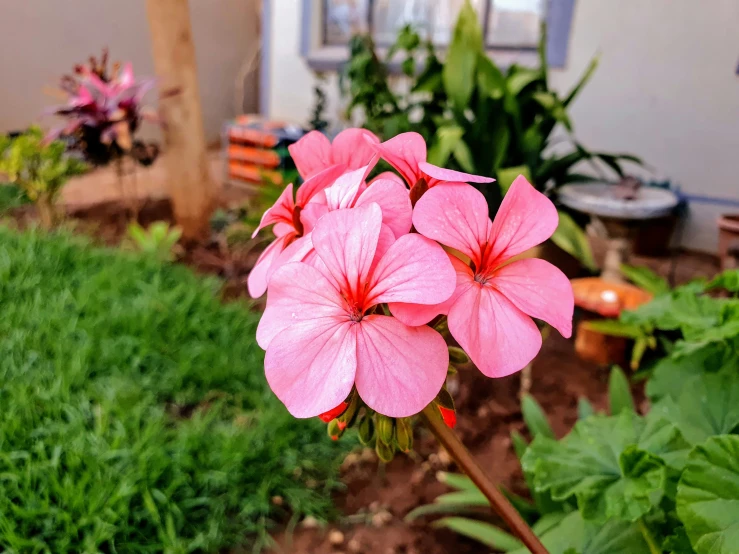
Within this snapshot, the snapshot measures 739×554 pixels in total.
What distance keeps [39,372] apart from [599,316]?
5.19 feet

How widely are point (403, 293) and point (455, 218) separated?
66 millimetres

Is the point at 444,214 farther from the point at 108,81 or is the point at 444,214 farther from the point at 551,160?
the point at 108,81

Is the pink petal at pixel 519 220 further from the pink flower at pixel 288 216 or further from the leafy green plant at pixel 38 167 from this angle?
→ the leafy green plant at pixel 38 167

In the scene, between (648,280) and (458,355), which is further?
(648,280)

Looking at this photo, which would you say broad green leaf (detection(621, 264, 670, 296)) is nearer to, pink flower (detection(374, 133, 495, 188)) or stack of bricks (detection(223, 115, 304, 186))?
pink flower (detection(374, 133, 495, 188))

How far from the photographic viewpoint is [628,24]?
229 centimetres

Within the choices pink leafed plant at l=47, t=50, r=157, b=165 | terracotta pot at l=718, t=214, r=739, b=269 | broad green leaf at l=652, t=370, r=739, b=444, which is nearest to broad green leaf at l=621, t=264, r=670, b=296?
terracotta pot at l=718, t=214, r=739, b=269

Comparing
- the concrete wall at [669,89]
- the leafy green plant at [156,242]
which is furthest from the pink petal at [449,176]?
the concrete wall at [669,89]

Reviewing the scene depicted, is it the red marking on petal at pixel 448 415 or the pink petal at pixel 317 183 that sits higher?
the pink petal at pixel 317 183

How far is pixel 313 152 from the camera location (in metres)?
0.44

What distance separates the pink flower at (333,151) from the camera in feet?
1.42

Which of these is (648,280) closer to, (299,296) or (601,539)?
(601,539)

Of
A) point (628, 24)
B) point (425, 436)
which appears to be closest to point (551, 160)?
point (425, 436)

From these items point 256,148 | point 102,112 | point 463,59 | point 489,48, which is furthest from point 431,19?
point 102,112
